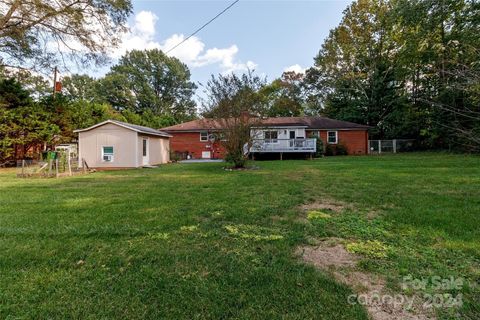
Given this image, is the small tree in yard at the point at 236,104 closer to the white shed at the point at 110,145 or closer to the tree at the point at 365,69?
the white shed at the point at 110,145

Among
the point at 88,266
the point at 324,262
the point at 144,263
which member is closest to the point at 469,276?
the point at 324,262

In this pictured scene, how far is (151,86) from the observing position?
46375mm

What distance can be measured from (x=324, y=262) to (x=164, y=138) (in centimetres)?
1939

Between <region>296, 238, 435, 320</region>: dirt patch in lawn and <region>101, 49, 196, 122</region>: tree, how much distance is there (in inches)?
1687

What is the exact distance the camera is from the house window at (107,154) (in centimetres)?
1578

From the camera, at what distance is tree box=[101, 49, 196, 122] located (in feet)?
142

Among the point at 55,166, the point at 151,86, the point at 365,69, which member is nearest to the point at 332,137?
the point at 365,69

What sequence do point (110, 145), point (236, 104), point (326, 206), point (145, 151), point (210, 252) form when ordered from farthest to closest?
point (145, 151) → point (110, 145) → point (236, 104) → point (326, 206) → point (210, 252)

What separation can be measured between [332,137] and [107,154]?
18.0m

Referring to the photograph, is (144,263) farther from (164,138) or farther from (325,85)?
(325,85)

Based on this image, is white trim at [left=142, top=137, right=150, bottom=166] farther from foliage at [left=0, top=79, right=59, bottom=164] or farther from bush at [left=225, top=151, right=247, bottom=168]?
bush at [left=225, top=151, right=247, bottom=168]

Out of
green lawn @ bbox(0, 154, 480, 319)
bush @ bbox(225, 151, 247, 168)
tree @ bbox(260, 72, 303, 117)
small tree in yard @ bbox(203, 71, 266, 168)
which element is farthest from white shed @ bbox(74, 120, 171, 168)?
tree @ bbox(260, 72, 303, 117)

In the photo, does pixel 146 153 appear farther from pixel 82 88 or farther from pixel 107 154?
pixel 82 88

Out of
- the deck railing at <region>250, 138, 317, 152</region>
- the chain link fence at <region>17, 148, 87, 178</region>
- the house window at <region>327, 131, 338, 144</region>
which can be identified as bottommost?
the chain link fence at <region>17, 148, 87, 178</region>
